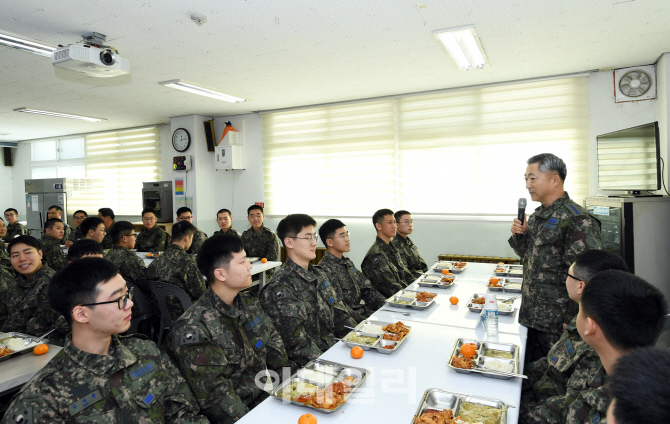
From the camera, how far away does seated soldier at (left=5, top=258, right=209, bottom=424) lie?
52.3 inches

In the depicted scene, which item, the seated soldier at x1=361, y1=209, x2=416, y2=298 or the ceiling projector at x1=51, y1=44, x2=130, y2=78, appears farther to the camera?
the seated soldier at x1=361, y1=209, x2=416, y2=298

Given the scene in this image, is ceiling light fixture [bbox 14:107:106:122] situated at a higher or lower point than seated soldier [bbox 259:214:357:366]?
higher

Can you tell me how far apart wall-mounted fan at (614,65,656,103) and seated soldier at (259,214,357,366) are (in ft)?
14.4

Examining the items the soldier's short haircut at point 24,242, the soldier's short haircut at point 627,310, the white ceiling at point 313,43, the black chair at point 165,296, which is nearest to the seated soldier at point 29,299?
the soldier's short haircut at point 24,242

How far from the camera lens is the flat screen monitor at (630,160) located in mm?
3567

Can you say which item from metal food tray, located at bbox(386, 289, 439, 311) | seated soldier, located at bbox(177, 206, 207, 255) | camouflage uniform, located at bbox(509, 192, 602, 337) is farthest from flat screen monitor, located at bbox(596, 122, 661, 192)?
seated soldier, located at bbox(177, 206, 207, 255)

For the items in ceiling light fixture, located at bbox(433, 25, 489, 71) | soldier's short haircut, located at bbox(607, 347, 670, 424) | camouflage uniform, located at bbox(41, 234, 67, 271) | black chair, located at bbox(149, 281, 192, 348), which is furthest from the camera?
camouflage uniform, located at bbox(41, 234, 67, 271)

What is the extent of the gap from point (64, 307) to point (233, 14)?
8.19 feet

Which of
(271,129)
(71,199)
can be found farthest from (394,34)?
(71,199)

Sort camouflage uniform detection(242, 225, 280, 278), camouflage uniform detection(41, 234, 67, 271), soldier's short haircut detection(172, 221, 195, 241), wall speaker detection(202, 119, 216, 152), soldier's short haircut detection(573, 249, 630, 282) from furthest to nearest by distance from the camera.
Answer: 1. wall speaker detection(202, 119, 216, 152)
2. camouflage uniform detection(242, 225, 280, 278)
3. camouflage uniform detection(41, 234, 67, 271)
4. soldier's short haircut detection(172, 221, 195, 241)
5. soldier's short haircut detection(573, 249, 630, 282)

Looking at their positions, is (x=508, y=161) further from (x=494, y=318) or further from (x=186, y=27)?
(x=186, y=27)

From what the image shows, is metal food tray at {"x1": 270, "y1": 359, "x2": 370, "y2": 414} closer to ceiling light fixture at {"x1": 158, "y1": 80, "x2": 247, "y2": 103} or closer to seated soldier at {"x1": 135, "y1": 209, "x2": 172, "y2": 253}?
ceiling light fixture at {"x1": 158, "y1": 80, "x2": 247, "y2": 103}

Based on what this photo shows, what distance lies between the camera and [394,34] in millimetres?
3564

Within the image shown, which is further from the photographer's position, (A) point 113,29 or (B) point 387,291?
(B) point 387,291
